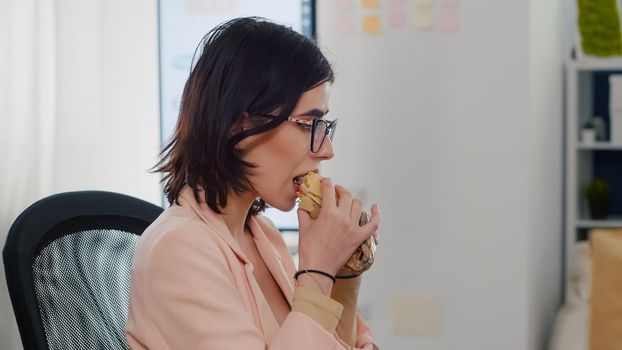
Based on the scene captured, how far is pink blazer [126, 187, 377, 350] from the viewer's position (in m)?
1.04

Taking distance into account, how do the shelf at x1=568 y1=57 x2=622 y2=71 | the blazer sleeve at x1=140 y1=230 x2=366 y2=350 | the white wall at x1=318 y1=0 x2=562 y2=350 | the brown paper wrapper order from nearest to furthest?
the blazer sleeve at x1=140 y1=230 x2=366 y2=350
the brown paper wrapper
the white wall at x1=318 y1=0 x2=562 y2=350
the shelf at x1=568 y1=57 x2=622 y2=71

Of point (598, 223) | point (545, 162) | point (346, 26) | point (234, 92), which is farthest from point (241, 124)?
point (598, 223)

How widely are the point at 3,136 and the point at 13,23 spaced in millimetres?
201

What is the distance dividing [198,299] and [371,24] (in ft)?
5.47

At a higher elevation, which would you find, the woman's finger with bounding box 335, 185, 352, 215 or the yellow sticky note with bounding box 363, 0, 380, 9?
the yellow sticky note with bounding box 363, 0, 380, 9

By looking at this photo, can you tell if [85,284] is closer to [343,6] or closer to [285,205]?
[285,205]

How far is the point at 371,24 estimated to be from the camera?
255cm

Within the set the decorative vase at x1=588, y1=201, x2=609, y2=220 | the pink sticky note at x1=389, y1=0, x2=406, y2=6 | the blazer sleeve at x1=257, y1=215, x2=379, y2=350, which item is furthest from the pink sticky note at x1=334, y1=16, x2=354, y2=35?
the decorative vase at x1=588, y1=201, x2=609, y2=220

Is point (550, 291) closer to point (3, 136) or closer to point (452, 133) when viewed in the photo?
point (452, 133)

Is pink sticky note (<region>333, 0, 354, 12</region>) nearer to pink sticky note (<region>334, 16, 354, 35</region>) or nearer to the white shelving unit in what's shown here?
pink sticky note (<region>334, 16, 354, 35</region>)

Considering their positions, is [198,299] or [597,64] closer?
[198,299]

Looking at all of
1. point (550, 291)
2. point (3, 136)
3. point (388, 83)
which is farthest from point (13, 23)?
point (550, 291)

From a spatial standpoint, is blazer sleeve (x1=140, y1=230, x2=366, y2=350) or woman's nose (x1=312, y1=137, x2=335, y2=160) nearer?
blazer sleeve (x1=140, y1=230, x2=366, y2=350)

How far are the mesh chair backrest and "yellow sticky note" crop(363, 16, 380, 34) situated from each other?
4.58ft
